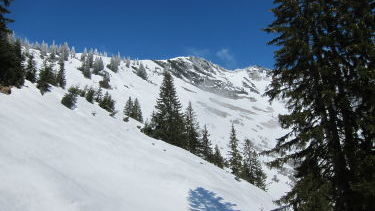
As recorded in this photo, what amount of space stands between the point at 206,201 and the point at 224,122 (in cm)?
11231

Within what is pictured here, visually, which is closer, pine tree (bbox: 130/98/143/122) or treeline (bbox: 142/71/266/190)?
treeline (bbox: 142/71/266/190)

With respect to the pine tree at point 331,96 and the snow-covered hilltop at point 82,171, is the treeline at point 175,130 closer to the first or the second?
the snow-covered hilltop at point 82,171

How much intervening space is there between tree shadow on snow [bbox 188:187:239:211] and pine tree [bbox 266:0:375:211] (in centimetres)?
521

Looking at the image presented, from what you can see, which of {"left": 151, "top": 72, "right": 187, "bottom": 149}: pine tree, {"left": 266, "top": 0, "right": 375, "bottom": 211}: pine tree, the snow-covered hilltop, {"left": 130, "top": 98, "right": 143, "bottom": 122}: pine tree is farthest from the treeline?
{"left": 266, "top": 0, "right": 375, "bottom": 211}: pine tree

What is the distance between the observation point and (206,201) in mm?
14781

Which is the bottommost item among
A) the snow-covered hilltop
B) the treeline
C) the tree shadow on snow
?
the tree shadow on snow

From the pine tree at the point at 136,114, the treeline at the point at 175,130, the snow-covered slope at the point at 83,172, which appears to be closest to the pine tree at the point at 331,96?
the snow-covered slope at the point at 83,172

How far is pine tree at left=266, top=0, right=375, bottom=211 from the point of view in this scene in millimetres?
8453

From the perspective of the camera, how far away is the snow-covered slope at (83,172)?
927cm

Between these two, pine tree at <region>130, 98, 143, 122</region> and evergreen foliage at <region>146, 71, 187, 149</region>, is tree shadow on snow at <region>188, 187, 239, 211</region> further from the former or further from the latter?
pine tree at <region>130, 98, 143, 122</region>

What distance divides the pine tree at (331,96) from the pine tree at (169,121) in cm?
2811

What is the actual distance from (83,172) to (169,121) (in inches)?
1075

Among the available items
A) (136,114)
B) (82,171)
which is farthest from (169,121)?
(136,114)

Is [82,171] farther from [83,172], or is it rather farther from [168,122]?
[168,122]
